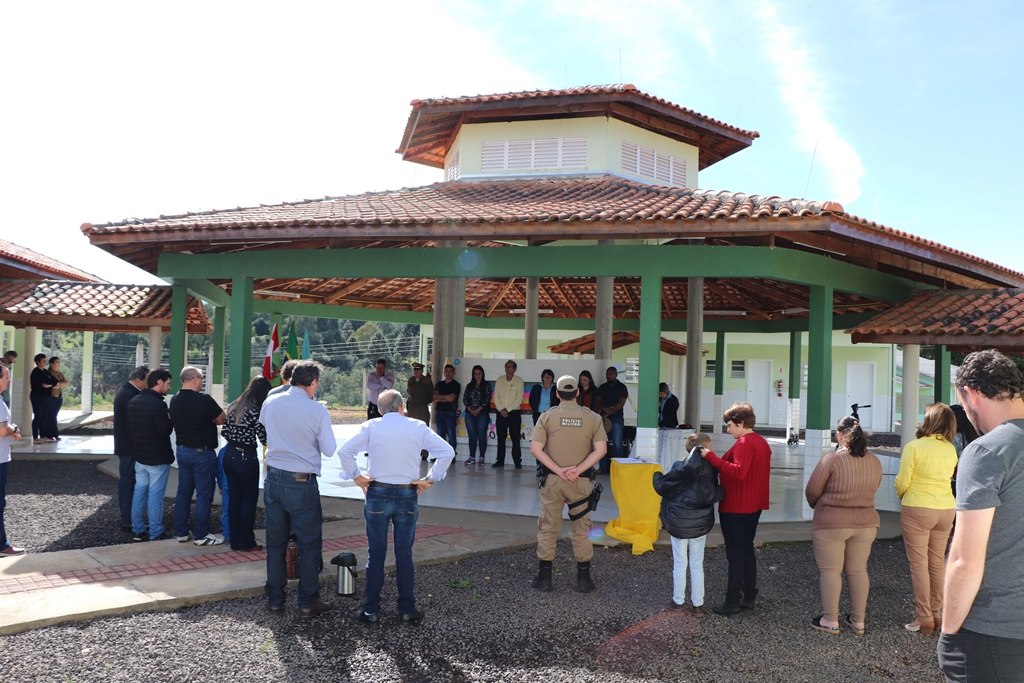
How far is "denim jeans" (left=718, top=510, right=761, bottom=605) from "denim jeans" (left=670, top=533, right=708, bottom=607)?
20 centimetres

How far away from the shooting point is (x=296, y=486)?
5.52 meters

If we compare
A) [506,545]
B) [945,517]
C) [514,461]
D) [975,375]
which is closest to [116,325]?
[514,461]

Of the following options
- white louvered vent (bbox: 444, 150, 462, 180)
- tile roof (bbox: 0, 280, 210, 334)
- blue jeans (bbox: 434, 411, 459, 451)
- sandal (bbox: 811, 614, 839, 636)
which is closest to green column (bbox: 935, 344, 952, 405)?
blue jeans (bbox: 434, 411, 459, 451)

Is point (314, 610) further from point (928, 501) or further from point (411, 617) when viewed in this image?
point (928, 501)

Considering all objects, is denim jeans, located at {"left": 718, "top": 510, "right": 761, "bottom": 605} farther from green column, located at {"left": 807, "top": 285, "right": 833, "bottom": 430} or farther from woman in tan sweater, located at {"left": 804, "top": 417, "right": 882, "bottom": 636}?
green column, located at {"left": 807, "top": 285, "right": 833, "bottom": 430}

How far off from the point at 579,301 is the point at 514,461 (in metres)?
7.95

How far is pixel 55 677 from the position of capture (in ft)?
14.1

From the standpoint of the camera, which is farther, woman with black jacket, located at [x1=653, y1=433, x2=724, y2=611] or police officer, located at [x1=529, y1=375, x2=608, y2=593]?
police officer, located at [x1=529, y1=375, x2=608, y2=593]

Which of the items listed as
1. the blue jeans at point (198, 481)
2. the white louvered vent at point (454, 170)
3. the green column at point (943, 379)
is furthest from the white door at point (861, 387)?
the blue jeans at point (198, 481)

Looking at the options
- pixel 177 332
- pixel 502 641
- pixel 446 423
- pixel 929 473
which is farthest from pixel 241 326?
pixel 929 473

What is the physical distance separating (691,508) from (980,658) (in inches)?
120

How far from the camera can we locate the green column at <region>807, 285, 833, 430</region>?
968 centimetres

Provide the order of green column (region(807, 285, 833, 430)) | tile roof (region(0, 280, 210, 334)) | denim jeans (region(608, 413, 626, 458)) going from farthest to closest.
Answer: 1. tile roof (region(0, 280, 210, 334))
2. denim jeans (region(608, 413, 626, 458))
3. green column (region(807, 285, 833, 430))

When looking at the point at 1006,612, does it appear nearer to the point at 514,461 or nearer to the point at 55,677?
the point at 55,677
